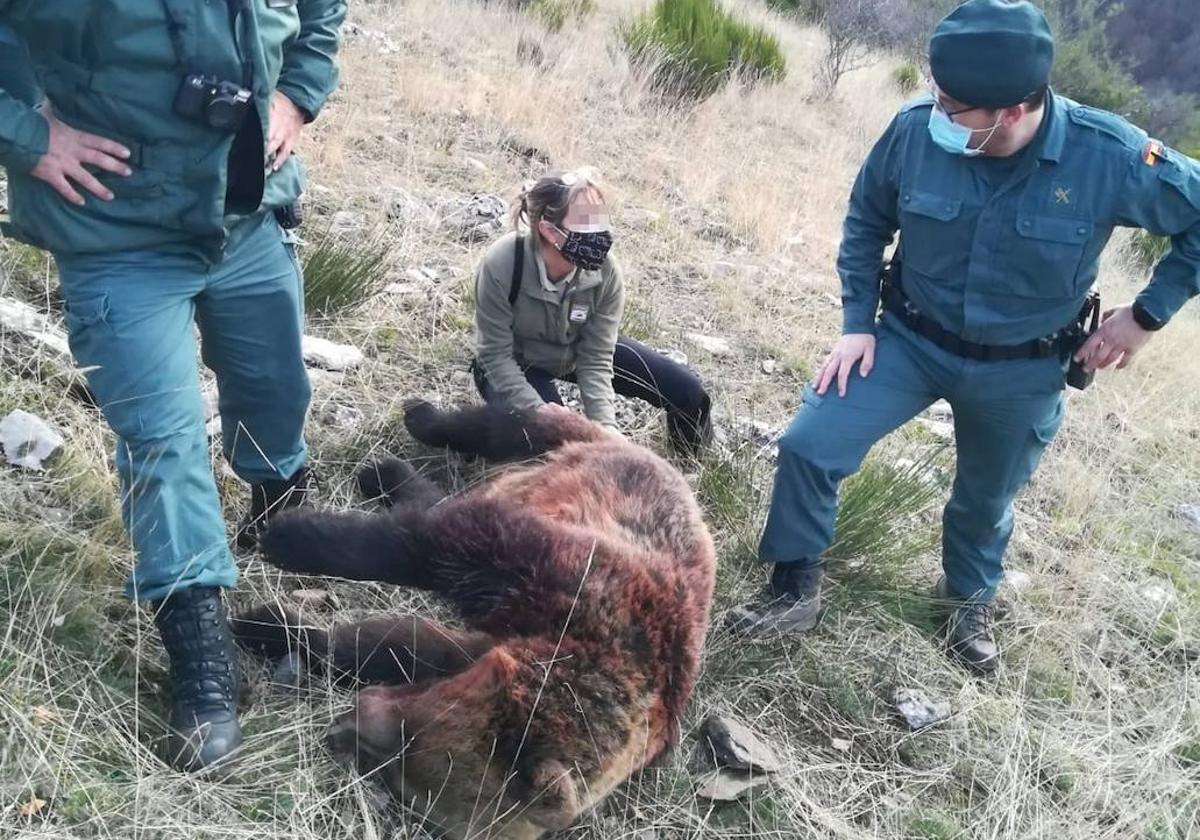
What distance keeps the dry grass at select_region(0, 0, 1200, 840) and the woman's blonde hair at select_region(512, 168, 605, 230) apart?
3.57 feet

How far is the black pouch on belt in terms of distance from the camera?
3.92 m

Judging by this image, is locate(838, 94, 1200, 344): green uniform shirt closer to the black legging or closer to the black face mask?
the black face mask

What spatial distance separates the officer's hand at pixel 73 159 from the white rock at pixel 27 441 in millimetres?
1160

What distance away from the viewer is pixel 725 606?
4.06 meters

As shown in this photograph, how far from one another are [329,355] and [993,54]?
2966 mm

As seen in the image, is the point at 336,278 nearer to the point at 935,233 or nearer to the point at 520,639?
the point at 520,639

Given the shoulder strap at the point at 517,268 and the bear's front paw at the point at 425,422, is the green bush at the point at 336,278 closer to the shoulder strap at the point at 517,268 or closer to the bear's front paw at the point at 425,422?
the bear's front paw at the point at 425,422

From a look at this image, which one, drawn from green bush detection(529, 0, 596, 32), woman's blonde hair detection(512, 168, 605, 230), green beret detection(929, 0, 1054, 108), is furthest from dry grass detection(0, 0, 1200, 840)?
green bush detection(529, 0, 596, 32)

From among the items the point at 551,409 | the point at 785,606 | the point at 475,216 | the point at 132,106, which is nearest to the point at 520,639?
the point at 785,606

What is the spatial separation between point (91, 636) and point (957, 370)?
2.97 meters

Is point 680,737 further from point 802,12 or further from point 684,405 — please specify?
point 802,12

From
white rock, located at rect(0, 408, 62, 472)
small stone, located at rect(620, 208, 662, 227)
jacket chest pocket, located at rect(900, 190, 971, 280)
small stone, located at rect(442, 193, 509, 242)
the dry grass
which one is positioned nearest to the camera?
the dry grass

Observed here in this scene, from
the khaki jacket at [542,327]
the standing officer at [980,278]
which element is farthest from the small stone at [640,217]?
the standing officer at [980,278]

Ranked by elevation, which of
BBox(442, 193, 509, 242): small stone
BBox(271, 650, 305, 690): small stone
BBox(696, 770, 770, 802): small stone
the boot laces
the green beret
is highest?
the green beret
